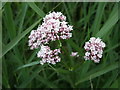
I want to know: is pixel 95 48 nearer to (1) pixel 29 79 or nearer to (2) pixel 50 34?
(2) pixel 50 34

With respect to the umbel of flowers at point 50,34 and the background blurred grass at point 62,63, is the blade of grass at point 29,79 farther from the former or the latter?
the umbel of flowers at point 50,34

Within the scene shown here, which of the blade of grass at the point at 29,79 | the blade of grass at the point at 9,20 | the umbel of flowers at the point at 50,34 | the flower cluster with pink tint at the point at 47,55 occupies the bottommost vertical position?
the blade of grass at the point at 29,79

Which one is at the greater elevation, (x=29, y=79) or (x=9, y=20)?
(x=9, y=20)

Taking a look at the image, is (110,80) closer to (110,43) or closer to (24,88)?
(110,43)

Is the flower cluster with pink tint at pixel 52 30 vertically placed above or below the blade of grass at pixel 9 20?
below

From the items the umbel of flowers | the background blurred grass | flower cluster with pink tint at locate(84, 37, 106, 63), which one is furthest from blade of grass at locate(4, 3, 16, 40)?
flower cluster with pink tint at locate(84, 37, 106, 63)

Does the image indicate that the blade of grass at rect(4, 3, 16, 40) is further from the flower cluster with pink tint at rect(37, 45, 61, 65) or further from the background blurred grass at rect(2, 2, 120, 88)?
the flower cluster with pink tint at rect(37, 45, 61, 65)

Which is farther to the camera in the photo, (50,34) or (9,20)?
(9,20)

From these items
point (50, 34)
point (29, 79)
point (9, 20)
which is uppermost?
point (9, 20)

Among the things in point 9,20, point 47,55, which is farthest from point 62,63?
point 9,20

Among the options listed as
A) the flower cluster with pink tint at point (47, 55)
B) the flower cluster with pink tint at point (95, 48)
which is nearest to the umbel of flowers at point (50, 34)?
the flower cluster with pink tint at point (47, 55)

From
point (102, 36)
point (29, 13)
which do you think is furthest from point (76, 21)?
point (102, 36)
